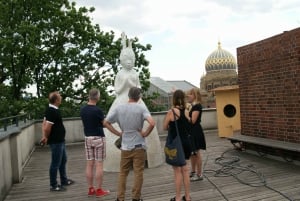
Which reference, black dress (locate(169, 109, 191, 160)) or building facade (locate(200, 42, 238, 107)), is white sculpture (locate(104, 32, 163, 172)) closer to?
black dress (locate(169, 109, 191, 160))

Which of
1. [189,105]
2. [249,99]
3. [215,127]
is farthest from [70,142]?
[189,105]

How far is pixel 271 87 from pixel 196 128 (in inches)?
114

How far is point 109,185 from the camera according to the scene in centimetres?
696

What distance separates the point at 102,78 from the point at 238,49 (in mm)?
10932

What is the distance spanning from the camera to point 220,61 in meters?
76.6

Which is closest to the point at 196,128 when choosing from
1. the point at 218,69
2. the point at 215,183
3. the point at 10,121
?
the point at 215,183

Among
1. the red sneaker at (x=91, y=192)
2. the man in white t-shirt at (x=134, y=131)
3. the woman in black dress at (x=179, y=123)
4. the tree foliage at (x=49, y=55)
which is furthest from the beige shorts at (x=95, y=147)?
the tree foliage at (x=49, y=55)

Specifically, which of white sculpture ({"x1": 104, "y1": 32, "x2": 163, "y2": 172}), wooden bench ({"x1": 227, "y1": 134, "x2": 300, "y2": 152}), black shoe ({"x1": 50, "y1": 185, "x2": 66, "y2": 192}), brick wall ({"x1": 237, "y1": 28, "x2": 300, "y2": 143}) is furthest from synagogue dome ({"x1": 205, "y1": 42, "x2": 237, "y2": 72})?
black shoe ({"x1": 50, "y1": 185, "x2": 66, "y2": 192})

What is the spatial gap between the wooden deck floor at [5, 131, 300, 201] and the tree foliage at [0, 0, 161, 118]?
891 cm

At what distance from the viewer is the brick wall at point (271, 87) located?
8.04m

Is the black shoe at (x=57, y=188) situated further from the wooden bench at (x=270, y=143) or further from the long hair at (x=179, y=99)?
the wooden bench at (x=270, y=143)

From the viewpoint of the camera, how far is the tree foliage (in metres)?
16.8

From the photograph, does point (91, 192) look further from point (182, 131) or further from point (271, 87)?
point (271, 87)

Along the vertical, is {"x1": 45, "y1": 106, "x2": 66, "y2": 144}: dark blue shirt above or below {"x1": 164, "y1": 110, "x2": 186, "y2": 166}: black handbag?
above
